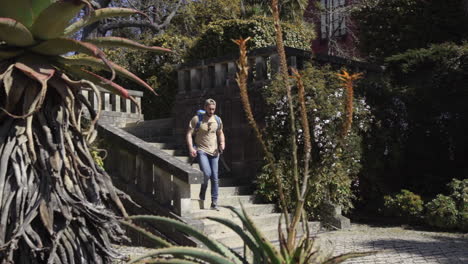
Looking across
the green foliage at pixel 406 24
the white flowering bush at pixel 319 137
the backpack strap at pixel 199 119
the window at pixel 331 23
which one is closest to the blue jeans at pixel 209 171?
the backpack strap at pixel 199 119

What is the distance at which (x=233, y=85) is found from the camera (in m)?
10.6

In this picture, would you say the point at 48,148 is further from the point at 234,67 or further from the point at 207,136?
the point at 234,67

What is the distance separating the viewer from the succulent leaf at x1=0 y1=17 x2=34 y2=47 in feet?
11.2

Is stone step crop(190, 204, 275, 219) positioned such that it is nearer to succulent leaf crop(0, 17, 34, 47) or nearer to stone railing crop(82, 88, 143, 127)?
stone railing crop(82, 88, 143, 127)

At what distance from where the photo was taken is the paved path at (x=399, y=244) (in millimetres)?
6672

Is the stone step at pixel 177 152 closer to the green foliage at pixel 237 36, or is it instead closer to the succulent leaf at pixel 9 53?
the green foliage at pixel 237 36

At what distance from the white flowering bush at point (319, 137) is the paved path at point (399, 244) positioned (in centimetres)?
73

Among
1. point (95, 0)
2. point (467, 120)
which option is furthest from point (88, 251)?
point (95, 0)

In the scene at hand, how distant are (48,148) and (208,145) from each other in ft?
16.3


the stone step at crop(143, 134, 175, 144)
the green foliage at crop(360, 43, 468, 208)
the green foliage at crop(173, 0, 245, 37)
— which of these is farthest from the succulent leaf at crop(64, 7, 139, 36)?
the green foliage at crop(173, 0, 245, 37)

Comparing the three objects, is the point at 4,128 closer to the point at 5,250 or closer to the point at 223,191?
the point at 5,250

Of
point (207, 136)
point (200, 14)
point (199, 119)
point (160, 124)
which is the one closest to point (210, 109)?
point (199, 119)

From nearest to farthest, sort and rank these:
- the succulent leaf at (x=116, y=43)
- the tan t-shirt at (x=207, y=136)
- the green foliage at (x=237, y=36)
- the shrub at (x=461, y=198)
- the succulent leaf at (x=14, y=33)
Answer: the succulent leaf at (x=14, y=33), the succulent leaf at (x=116, y=43), the tan t-shirt at (x=207, y=136), the shrub at (x=461, y=198), the green foliage at (x=237, y=36)

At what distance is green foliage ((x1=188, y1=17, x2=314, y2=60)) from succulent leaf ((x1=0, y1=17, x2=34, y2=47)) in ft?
34.4
